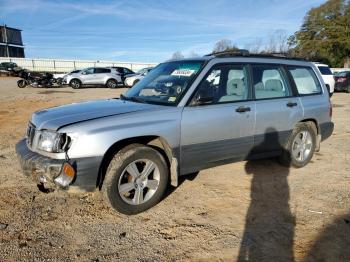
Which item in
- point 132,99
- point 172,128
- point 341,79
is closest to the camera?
point 172,128

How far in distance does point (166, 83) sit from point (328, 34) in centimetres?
5235

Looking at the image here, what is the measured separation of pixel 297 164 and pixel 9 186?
449 centimetres

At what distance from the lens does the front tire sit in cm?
388

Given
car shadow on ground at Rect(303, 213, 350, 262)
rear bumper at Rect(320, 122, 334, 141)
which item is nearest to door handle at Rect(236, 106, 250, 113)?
car shadow on ground at Rect(303, 213, 350, 262)

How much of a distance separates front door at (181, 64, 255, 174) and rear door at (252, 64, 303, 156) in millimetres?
187

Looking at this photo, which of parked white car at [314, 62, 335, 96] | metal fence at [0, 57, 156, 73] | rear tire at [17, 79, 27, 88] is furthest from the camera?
metal fence at [0, 57, 156, 73]

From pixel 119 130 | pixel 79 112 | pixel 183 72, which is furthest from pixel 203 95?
pixel 79 112

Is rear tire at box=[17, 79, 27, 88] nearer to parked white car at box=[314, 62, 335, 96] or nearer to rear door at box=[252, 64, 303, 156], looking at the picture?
parked white car at box=[314, 62, 335, 96]

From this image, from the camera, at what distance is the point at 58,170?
142 inches

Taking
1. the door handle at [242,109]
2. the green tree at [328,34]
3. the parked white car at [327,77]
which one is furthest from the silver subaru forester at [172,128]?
the green tree at [328,34]

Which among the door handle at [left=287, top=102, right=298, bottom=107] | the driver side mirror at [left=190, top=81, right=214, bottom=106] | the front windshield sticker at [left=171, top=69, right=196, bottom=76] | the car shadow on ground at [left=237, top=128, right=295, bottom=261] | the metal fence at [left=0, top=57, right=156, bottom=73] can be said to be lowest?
the car shadow on ground at [left=237, top=128, right=295, bottom=261]

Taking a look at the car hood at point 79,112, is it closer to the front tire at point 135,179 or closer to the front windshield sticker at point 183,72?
the front tire at point 135,179

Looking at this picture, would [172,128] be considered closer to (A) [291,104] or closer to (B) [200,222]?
(B) [200,222]

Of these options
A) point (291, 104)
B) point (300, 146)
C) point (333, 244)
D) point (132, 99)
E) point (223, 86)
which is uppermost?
point (223, 86)
